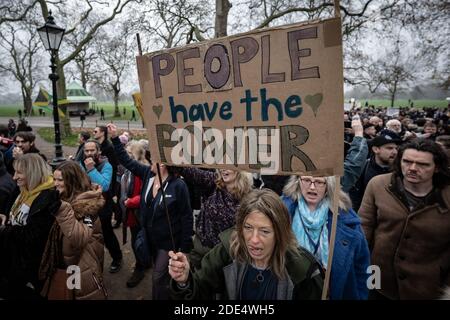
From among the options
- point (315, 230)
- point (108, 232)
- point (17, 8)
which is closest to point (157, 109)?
point (315, 230)

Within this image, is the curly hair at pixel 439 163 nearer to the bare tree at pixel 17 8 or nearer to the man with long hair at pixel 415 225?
the man with long hair at pixel 415 225

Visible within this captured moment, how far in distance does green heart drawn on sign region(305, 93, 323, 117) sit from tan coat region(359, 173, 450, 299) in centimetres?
148

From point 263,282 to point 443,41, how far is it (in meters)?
20.9

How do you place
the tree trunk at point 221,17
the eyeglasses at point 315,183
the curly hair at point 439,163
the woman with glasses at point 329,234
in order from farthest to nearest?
1. the tree trunk at point 221,17
2. the curly hair at point 439,163
3. the eyeglasses at point 315,183
4. the woman with glasses at point 329,234

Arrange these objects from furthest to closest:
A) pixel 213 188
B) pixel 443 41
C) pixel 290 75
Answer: pixel 443 41 → pixel 213 188 → pixel 290 75

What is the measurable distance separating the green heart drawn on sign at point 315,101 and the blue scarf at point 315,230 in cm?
97

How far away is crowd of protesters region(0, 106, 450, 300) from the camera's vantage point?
5.71ft

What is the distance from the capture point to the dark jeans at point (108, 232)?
4.01 metres

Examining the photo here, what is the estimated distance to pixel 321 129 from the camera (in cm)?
149

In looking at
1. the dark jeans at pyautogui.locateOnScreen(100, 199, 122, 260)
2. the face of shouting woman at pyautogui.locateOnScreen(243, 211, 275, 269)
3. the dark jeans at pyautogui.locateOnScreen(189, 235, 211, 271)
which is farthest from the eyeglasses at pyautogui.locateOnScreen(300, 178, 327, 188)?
the dark jeans at pyautogui.locateOnScreen(100, 199, 122, 260)

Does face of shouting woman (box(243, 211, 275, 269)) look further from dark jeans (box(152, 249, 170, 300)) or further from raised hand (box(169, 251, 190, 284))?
dark jeans (box(152, 249, 170, 300))

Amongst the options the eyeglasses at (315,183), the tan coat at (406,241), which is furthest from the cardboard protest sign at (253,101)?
the tan coat at (406,241)
